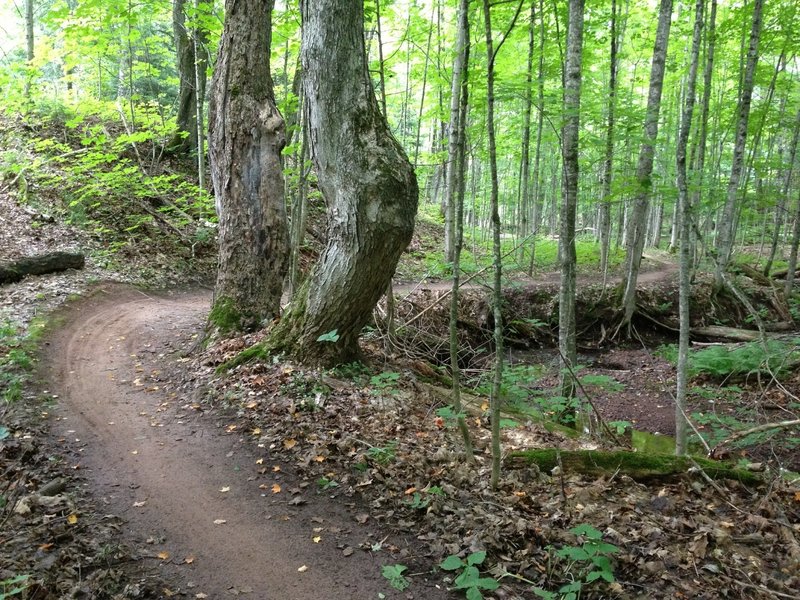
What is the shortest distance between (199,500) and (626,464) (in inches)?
158

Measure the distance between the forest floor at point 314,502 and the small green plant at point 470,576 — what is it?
0.44 feet

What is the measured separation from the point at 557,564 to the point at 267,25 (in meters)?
8.59

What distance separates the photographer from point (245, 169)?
831cm

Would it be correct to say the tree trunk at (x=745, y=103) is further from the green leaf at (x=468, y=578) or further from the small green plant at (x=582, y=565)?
the green leaf at (x=468, y=578)

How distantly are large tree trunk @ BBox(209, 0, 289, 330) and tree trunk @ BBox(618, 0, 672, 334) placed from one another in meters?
5.69

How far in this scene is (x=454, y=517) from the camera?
421 centimetres

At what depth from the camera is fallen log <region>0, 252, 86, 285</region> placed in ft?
34.1

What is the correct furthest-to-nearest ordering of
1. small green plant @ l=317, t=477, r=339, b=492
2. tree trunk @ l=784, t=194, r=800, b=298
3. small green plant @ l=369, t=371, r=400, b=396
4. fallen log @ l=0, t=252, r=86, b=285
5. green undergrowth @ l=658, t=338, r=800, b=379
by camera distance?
tree trunk @ l=784, t=194, r=800, b=298 → fallen log @ l=0, t=252, r=86, b=285 → green undergrowth @ l=658, t=338, r=800, b=379 → small green plant @ l=369, t=371, r=400, b=396 → small green plant @ l=317, t=477, r=339, b=492

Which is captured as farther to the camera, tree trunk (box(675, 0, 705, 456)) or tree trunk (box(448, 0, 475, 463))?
tree trunk (box(675, 0, 705, 456))

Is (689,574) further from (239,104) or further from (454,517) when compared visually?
(239,104)

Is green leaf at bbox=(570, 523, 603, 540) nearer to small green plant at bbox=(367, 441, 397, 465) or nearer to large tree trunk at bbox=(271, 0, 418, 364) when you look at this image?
small green plant at bbox=(367, 441, 397, 465)

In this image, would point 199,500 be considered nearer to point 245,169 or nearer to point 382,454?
point 382,454

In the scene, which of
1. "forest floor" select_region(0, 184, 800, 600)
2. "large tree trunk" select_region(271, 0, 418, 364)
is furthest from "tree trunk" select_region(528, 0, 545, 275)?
"forest floor" select_region(0, 184, 800, 600)

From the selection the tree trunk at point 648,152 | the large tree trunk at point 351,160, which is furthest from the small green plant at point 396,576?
the tree trunk at point 648,152
